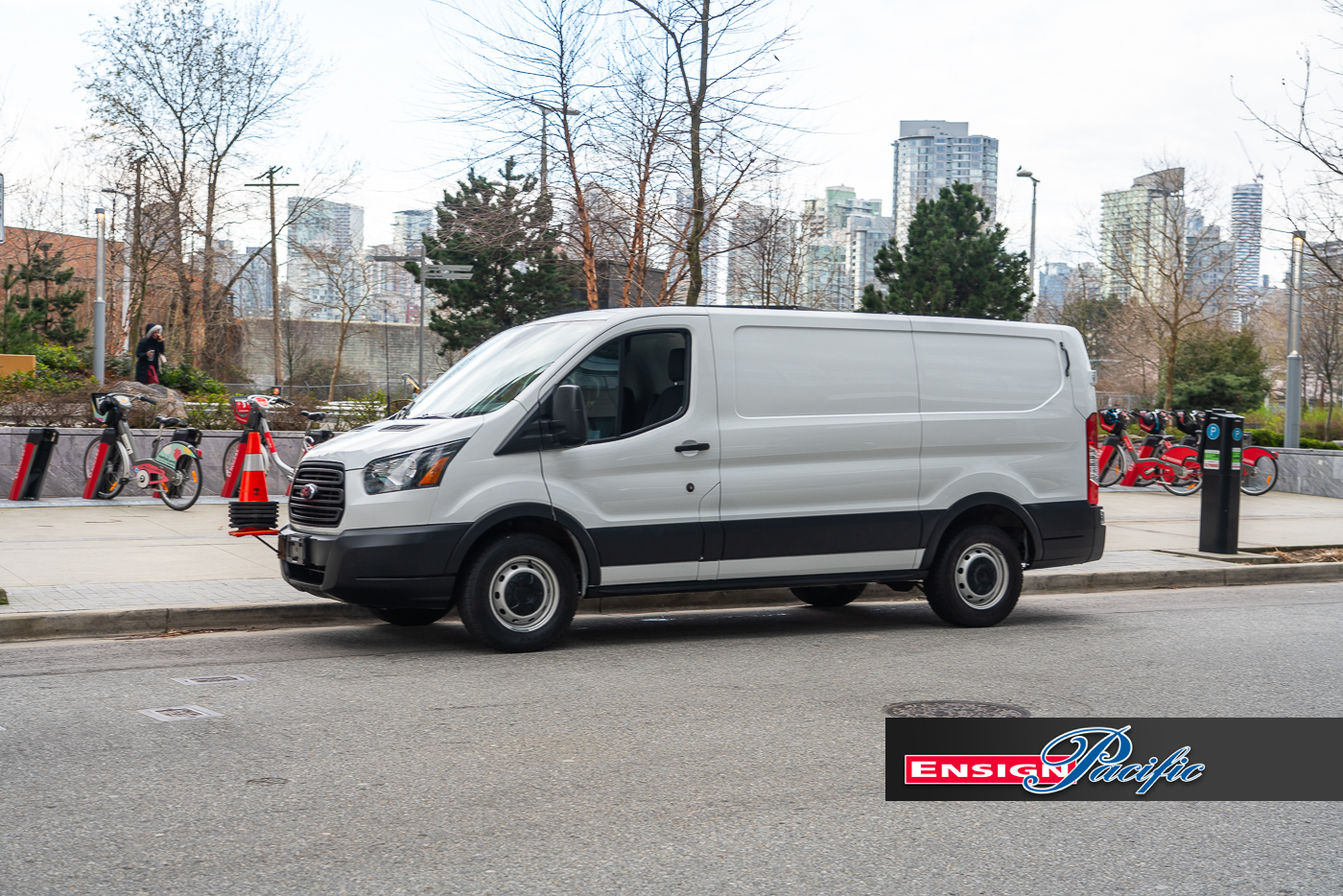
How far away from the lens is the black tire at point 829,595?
9.98 metres

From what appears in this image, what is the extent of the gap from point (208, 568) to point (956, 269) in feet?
99.7

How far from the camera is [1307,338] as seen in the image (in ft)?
157

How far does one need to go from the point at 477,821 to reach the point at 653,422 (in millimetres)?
3903

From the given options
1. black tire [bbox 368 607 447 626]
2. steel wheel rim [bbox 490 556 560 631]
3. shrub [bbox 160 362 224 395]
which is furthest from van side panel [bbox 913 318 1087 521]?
shrub [bbox 160 362 224 395]

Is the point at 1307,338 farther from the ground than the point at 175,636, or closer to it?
farther from the ground

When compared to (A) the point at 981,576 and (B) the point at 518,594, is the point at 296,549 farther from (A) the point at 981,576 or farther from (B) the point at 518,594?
(A) the point at 981,576

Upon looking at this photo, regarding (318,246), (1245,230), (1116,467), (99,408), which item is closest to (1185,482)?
(1116,467)

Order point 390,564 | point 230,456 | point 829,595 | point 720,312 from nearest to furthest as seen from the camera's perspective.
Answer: point 390,564, point 720,312, point 829,595, point 230,456

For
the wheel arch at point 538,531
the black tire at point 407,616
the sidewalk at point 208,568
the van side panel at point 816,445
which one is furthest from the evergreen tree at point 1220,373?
the wheel arch at point 538,531

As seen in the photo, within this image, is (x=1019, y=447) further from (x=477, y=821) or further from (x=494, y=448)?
(x=477, y=821)

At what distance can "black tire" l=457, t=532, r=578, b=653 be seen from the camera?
748cm

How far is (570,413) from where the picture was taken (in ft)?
24.5

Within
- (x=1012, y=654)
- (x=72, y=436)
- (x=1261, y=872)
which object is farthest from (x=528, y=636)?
(x=72, y=436)

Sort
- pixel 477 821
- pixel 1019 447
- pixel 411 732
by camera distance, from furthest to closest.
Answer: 1. pixel 1019 447
2. pixel 411 732
3. pixel 477 821
